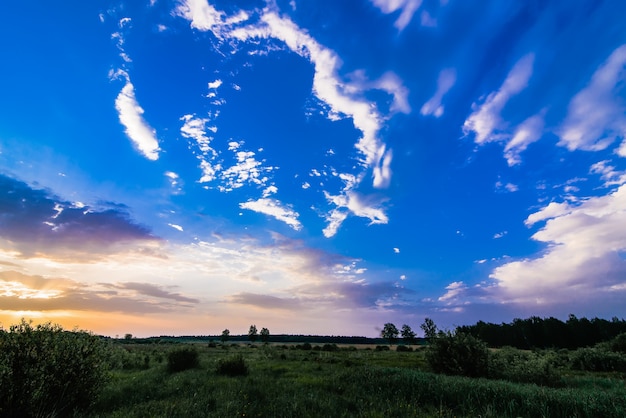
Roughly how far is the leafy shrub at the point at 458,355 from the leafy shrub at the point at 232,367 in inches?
613

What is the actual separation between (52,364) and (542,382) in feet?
90.5

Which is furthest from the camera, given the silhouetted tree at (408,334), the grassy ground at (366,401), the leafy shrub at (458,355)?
the silhouetted tree at (408,334)

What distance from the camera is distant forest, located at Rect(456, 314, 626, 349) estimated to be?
86.1 metres

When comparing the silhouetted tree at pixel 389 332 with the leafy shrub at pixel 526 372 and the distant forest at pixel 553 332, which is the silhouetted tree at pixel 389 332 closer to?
the distant forest at pixel 553 332

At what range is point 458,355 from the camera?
23.8 m

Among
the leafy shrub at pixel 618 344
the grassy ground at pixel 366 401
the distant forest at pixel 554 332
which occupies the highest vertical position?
the distant forest at pixel 554 332

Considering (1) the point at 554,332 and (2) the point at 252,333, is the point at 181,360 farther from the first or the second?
(2) the point at 252,333

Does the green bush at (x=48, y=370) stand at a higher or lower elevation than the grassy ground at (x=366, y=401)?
higher

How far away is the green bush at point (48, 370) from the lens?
26.7 ft

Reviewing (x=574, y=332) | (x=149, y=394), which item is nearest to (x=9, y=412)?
(x=149, y=394)

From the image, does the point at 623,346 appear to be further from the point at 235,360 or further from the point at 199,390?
the point at 199,390

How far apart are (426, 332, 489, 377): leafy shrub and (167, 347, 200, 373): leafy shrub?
65.9 ft

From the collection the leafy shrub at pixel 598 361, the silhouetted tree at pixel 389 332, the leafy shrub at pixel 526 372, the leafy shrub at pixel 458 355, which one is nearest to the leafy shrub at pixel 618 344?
the leafy shrub at pixel 598 361

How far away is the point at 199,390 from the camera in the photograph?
46.2 ft
